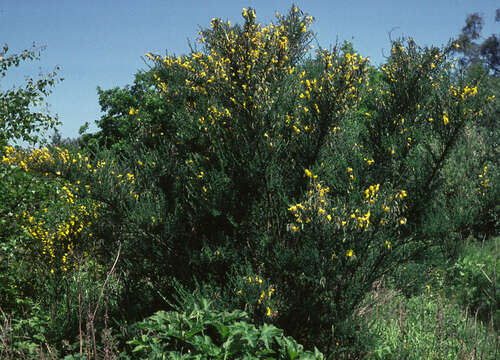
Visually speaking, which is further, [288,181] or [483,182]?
[483,182]

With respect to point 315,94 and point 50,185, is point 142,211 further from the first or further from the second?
point 315,94

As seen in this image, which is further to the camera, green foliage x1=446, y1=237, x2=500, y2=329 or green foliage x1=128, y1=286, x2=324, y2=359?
green foliage x1=446, y1=237, x2=500, y2=329

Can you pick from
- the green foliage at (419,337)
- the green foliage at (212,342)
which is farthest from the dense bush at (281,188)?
the green foliage at (212,342)

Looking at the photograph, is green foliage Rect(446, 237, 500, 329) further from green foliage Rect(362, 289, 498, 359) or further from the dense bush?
the dense bush

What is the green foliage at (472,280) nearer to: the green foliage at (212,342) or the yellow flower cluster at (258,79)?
the yellow flower cluster at (258,79)

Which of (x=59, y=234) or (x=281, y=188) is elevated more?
(x=281, y=188)

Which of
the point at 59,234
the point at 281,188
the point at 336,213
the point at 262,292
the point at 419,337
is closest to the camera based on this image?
the point at 336,213

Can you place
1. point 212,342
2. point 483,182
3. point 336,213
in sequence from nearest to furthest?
point 212,342, point 336,213, point 483,182

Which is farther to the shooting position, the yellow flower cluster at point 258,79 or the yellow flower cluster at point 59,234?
the yellow flower cluster at point 59,234

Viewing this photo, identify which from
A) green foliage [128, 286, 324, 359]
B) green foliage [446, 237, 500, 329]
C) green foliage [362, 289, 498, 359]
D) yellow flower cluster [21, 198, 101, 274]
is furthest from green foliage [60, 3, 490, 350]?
green foliage [446, 237, 500, 329]

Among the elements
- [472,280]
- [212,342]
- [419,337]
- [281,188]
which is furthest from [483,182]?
[212,342]

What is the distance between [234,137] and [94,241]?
2849mm

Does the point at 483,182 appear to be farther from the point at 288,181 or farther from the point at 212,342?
the point at 212,342

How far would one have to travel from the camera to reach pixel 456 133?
5488 mm
